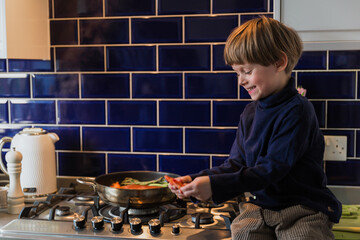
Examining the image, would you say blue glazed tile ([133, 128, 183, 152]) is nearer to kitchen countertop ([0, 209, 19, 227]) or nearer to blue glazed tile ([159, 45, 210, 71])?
blue glazed tile ([159, 45, 210, 71])

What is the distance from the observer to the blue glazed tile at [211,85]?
1.62 meters

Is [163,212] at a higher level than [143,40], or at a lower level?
lower

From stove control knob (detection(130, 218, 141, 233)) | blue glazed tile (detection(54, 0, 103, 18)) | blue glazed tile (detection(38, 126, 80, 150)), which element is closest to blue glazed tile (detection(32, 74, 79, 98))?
blue glazed tile (detection(38, 126, 80, 150))

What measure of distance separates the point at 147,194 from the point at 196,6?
2.35ft

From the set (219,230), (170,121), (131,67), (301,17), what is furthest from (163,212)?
(301,17)

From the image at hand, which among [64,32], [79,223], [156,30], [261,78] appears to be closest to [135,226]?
[79,223]

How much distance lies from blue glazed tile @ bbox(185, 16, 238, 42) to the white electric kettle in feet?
2.09

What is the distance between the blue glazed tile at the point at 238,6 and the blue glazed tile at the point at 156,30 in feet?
0.48

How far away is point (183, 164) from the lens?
1679mm

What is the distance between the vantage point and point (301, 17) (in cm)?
141

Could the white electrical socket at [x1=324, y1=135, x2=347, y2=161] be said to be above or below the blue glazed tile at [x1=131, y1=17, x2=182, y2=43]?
below

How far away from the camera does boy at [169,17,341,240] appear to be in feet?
3.62

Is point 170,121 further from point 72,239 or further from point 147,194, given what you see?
point 72,239

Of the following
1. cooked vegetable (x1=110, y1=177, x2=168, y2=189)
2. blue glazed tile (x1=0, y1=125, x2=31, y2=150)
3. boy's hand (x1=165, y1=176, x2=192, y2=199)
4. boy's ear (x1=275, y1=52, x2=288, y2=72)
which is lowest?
cooked vegetable (x1=110, y1=177, x2=168, y2=189)
